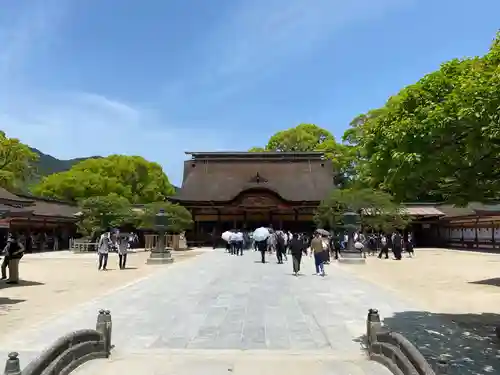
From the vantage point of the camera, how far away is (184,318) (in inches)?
383

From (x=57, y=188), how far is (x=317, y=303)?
45.1 metres

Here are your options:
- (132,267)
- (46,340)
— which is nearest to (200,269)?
(132,267)

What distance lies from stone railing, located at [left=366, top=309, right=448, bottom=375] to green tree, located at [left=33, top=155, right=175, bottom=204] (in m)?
45.0

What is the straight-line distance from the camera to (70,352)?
243 inches

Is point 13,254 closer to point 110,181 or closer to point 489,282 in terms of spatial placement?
point 489,282

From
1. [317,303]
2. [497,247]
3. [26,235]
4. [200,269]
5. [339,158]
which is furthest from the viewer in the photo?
[339,158]

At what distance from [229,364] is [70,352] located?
6.73ft

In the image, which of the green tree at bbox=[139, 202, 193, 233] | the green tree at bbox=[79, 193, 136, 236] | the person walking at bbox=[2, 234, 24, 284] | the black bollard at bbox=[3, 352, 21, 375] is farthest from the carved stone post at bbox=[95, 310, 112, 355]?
the green tree at bbox=[79, 193, 136, 236]

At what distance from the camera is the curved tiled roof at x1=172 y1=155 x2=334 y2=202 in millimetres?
47562

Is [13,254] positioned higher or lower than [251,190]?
lower

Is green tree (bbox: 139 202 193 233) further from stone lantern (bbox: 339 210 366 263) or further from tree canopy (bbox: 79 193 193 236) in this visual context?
stone lantern (bbox: 339 210 366 263)

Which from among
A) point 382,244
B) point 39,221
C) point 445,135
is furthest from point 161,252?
point 445,135

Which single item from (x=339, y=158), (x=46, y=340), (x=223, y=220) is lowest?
(x=46, y=340)

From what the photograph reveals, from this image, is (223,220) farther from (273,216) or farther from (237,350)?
(237,350)
